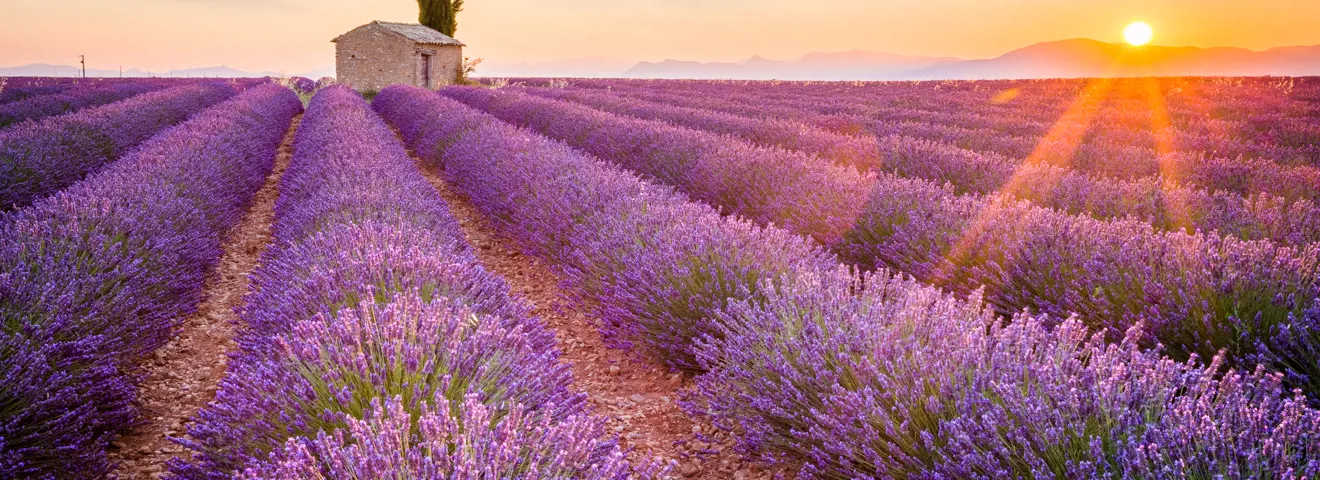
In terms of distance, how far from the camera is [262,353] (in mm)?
2164

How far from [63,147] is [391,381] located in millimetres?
7175

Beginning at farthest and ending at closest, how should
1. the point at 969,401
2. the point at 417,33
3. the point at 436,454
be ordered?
the point at 417,33 < the point at 969,401 < the point at 436,454

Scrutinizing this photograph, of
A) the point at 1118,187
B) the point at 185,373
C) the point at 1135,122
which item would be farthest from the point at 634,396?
the point at 1135,122

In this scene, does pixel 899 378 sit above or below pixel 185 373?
above

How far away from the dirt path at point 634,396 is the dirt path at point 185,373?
5.03ft

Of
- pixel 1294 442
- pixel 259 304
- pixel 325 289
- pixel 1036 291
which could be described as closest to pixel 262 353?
pixel 325 289

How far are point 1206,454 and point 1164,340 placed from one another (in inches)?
58.5

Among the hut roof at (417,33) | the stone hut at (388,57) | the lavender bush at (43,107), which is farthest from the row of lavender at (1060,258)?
the hut roof at (417,33)

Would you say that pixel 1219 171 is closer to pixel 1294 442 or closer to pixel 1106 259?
pixel 1106 259

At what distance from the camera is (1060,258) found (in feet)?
10.0

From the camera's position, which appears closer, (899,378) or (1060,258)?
(899,378)

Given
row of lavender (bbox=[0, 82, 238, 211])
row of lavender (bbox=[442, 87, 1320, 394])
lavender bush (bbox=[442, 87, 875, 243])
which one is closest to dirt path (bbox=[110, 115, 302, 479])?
row of lavender (bbox=[0, 82, 238, 211])

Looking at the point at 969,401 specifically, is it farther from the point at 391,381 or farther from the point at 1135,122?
the point at 1135,122

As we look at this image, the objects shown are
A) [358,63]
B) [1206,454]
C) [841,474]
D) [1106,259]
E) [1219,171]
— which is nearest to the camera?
[1206,454]
